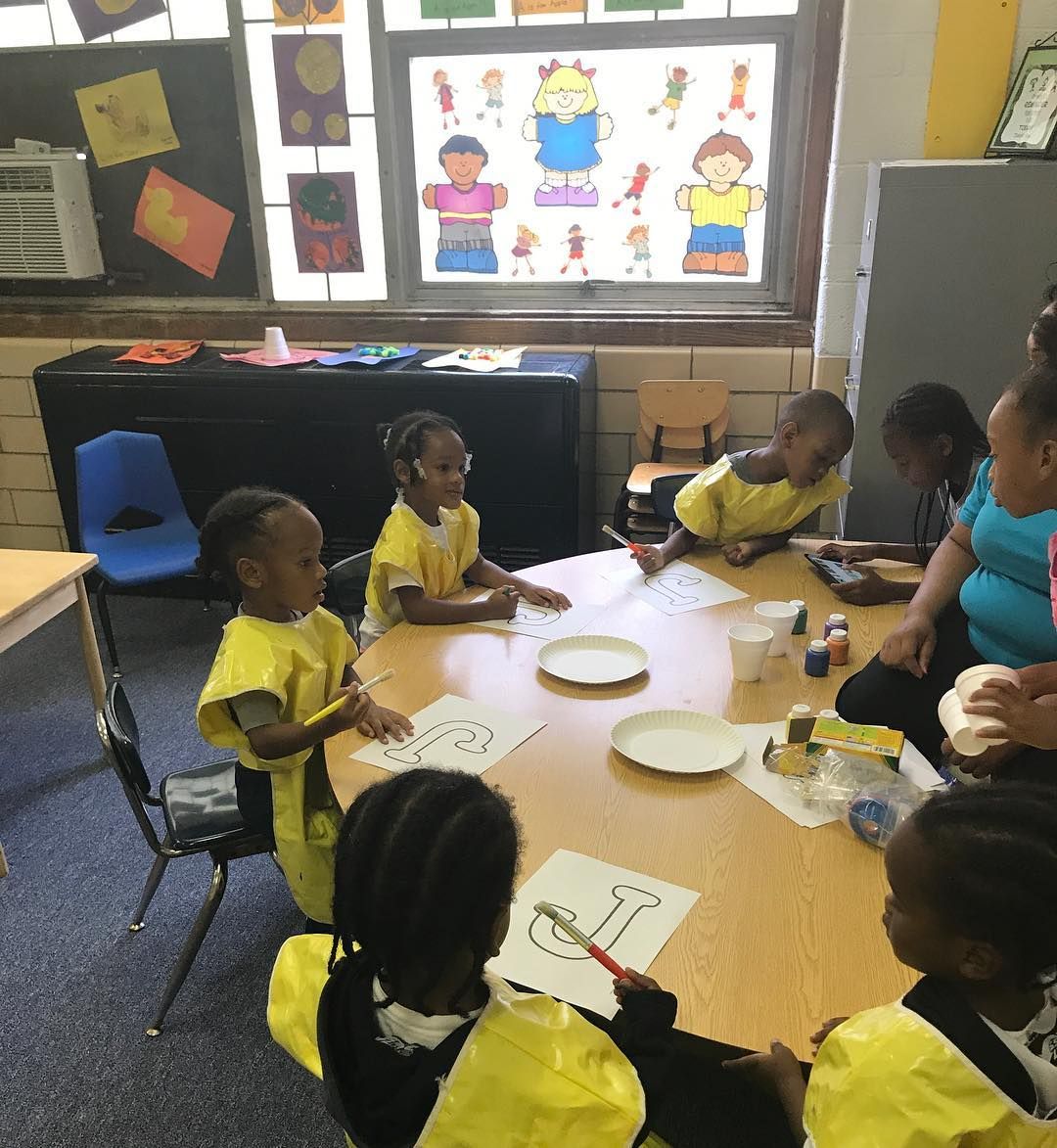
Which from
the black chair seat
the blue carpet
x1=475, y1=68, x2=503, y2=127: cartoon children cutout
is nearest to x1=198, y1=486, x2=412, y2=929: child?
the black chair seat

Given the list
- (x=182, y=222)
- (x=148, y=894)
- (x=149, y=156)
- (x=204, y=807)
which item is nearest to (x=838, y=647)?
(x=204, y=807)

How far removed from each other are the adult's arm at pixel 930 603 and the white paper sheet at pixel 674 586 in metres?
0.35

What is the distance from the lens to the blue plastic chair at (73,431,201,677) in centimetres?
307

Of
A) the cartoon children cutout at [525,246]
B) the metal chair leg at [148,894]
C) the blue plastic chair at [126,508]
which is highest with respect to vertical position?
the cartoon children cutout at [525,246]

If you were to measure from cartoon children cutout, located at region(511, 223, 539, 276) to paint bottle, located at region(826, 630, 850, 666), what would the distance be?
7.76 feet

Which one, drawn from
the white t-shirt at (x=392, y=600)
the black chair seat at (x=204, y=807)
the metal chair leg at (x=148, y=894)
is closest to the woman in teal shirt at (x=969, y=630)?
the white t-shirt at (x=392, y=600)

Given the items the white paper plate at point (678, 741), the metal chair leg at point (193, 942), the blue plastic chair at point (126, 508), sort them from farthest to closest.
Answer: the blue plastic chair at point (126, 508) < the metal chair leg at point (193, 942) < the white paper plate at point (678, 741)

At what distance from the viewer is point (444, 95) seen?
342cm

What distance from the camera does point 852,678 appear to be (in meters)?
1.63

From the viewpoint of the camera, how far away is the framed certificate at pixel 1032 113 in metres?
2.51

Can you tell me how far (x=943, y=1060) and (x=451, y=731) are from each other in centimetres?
84

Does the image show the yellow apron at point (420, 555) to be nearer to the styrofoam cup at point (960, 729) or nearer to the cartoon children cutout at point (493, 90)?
the styrofoam cup at point (960, 729)

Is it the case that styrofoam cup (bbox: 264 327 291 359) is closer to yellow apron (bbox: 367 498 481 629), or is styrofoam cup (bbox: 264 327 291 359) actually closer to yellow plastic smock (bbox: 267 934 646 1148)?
yellow apron (bbox: 367 498 481 629)

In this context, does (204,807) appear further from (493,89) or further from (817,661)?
(493,89)
